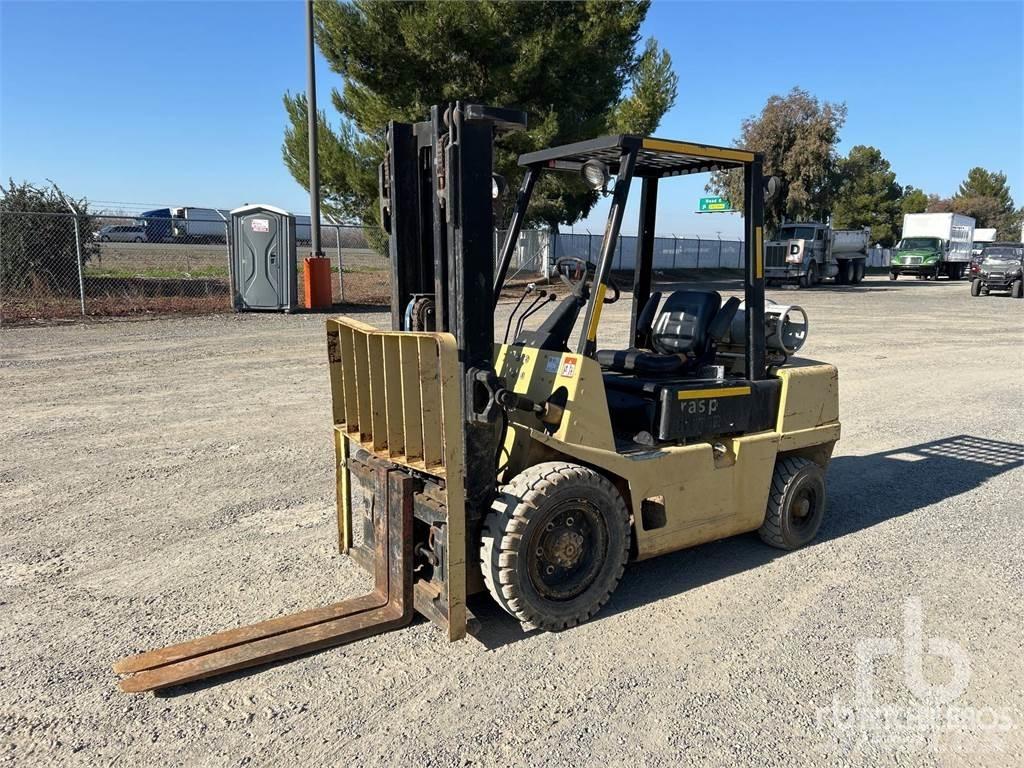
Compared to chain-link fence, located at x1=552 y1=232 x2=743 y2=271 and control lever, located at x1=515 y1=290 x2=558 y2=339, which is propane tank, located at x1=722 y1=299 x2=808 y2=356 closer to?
control lever, located at x1=515 y1=290 x2=558 y2=339

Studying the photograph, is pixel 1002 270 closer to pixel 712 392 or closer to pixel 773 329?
pixel 773 329

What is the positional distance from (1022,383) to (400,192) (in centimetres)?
1165

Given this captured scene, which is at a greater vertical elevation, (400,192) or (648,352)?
(400,192)

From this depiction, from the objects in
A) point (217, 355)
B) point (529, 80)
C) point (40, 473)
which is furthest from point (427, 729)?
point (529, 80)

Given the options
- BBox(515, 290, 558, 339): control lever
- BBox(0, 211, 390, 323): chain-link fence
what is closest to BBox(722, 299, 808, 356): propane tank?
BBox(515, 290, 558, 339): control lever

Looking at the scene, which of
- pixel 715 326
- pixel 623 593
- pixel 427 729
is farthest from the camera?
pixel 715 326

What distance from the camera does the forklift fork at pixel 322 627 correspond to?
11.2 feet

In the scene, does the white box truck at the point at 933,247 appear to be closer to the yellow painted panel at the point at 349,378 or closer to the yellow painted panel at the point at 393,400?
the yellow painted panel at the point at 349,378

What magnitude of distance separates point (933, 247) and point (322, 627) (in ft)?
149

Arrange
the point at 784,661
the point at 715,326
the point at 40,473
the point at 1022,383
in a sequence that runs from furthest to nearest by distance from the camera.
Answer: the point at 1022,383, the point at 40,473, the point at 715,326, the point at 784,661

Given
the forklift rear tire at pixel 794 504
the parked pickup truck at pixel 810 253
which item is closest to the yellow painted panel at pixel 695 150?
the forklift rear tire at pixel 794 504

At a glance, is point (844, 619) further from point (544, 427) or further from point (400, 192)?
point (400, 192)

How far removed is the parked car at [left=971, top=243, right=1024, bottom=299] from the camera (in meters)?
30.0

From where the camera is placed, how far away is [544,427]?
4.11m
